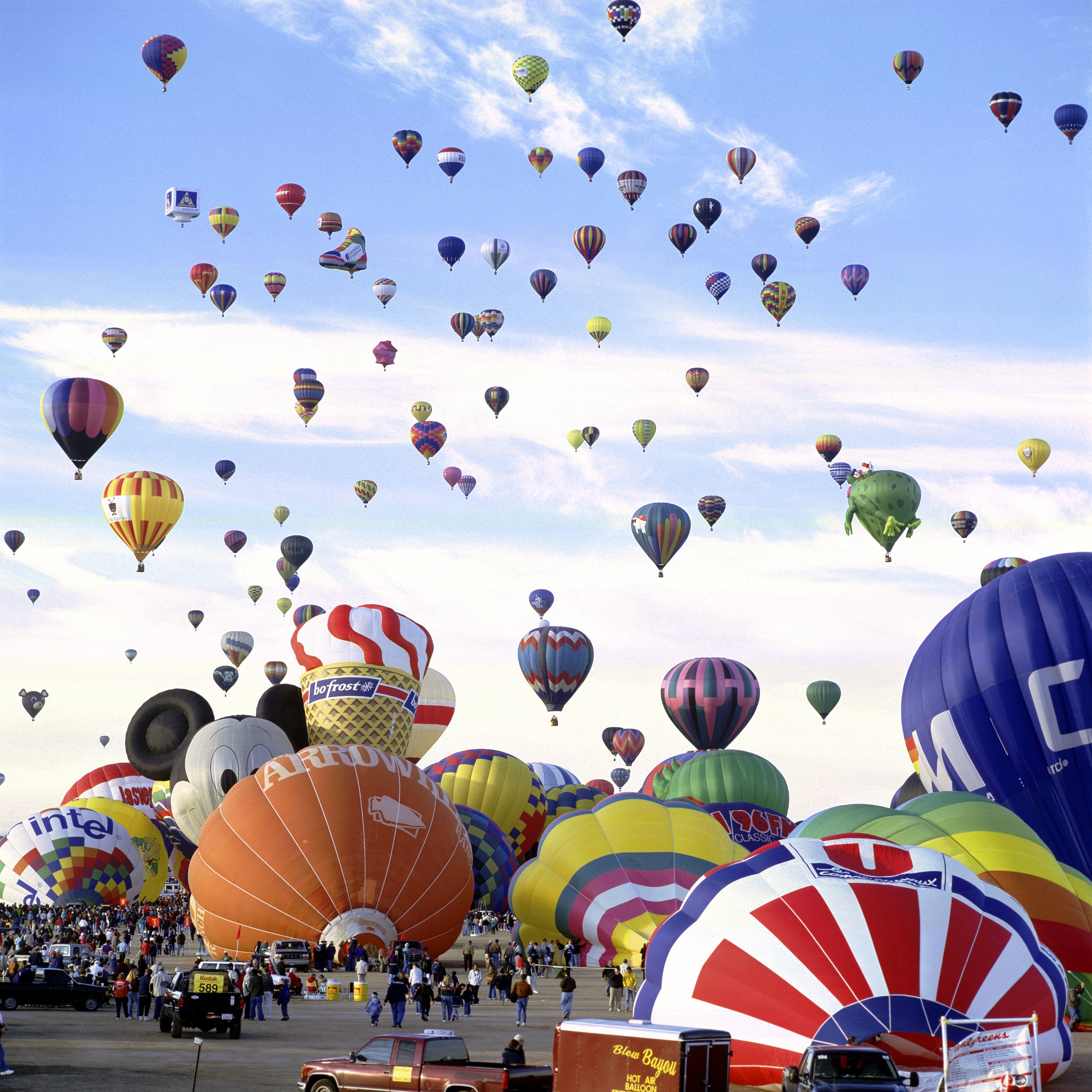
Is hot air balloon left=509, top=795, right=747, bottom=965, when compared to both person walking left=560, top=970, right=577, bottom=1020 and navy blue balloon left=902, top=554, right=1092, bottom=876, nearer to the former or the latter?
person walking left=560, top=970, right=577, bottom=1020

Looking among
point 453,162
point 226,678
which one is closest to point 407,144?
point 453,162

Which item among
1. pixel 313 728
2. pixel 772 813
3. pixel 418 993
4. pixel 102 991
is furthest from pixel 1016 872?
pixel 313 728

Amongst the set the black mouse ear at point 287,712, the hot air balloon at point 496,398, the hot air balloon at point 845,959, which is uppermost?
the hot air balloon at point 496,398

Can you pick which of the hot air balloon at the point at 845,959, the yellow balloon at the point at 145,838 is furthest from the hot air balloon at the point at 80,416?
the hot air balloon at the point at 845,959

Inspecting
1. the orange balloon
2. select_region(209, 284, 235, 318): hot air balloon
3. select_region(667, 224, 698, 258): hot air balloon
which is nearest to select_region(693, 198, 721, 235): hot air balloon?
select_region(667, 224, 698, 258): hot air balloon

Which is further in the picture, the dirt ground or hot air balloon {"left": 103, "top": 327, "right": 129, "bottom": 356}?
hot air balloon {"left": 103, "top": 327, "right": 129, "bottom": 356}

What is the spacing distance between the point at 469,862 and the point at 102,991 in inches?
318

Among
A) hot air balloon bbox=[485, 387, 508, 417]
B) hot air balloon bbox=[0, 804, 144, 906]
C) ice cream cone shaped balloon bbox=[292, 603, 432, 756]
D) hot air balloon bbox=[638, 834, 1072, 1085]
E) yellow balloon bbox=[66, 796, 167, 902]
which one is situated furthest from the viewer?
hot air balloon bbox=[485, 387, 508, 417]

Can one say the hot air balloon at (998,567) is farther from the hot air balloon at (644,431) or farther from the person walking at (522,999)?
the person walking at (522,999)

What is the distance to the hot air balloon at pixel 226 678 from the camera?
271ft

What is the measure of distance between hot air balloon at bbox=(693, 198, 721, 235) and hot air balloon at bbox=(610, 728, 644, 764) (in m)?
29.7

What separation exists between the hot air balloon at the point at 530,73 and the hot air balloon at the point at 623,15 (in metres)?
3.82

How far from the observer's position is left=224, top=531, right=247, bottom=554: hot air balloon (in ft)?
240

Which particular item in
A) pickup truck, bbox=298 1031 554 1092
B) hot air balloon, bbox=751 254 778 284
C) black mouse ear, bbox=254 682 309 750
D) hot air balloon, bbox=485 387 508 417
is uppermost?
hot air balloon, bbox=751 254 778 284
